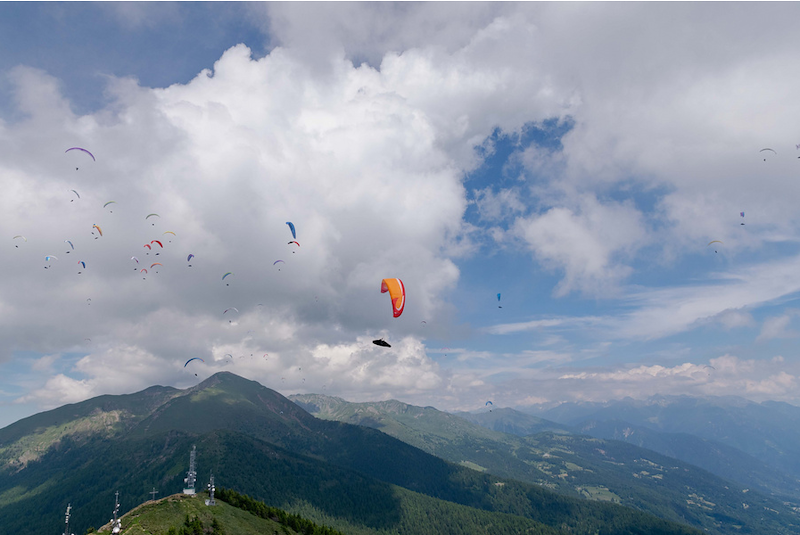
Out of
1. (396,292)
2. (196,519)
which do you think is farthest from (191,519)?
(396,292)

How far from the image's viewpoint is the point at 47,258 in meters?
93.4

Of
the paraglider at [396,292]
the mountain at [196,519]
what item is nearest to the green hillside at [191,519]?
the mountain at [196,519]

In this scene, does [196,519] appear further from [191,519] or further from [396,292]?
[396,292]

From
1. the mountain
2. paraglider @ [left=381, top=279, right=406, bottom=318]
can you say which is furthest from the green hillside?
paraglider @ [left=381, top=279, right=406, bottom=318]

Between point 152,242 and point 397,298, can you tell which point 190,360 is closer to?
point 152,242

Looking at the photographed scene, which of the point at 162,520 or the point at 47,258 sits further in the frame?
the point at 162,520

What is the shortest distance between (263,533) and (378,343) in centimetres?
9624

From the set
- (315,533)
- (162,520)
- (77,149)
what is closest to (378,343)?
(77,149)

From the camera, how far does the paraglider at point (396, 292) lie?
208 ft

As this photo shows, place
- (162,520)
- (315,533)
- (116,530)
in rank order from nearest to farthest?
(116,530) < (162,520) < (315,533)

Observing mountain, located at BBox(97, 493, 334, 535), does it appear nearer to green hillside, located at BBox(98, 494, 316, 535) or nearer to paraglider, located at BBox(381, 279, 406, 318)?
green hillside, located at BBox(98, 494, 316, 535)

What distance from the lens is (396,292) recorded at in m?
64.3

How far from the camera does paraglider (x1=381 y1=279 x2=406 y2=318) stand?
63406 millimetres

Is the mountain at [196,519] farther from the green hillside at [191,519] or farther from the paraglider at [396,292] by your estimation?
the paraglider at [396,292]
